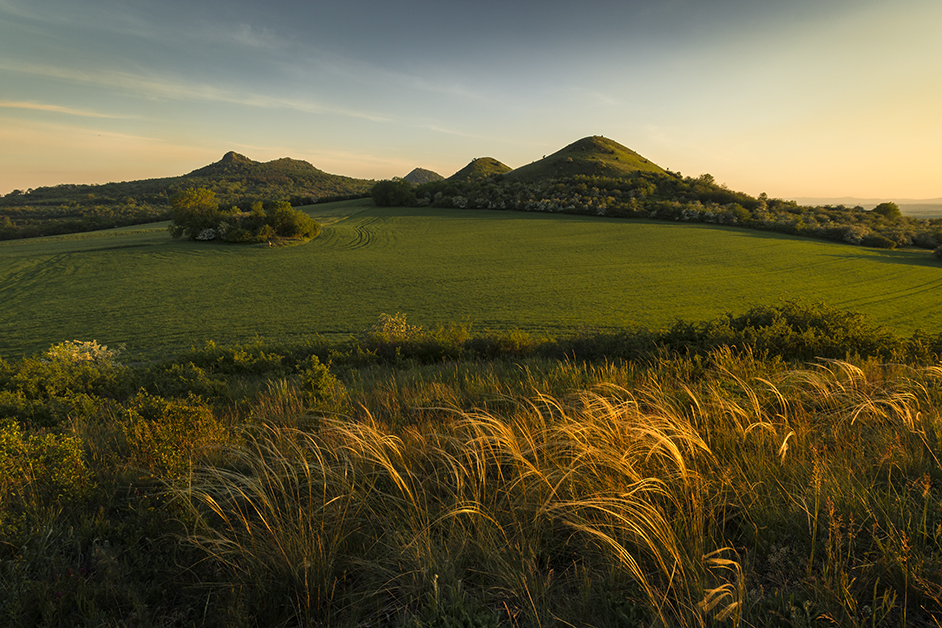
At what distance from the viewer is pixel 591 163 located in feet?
368

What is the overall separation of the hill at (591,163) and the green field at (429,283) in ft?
200

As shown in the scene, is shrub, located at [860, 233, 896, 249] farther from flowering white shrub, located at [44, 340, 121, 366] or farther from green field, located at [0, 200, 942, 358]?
flowering white shrub, located at [44, 340, 121, 366]

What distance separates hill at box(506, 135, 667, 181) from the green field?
61028 mm

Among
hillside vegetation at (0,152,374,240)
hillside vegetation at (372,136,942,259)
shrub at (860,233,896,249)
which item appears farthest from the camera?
hillside vegetation at (0,152,374,240)

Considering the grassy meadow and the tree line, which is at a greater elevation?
the tree line

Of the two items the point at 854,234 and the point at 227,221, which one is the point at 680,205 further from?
the point at 227,221

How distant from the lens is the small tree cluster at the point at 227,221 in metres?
50.1

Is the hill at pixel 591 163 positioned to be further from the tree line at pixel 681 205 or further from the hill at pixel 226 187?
the hill at pixel 226 187

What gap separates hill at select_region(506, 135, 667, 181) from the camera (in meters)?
109

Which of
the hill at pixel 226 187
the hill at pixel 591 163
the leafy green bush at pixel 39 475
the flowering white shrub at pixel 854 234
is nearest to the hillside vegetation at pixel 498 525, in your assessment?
the leafy green bush at pixel 39 475

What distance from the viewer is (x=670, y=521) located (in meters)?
3.05

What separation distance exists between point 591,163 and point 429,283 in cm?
9520

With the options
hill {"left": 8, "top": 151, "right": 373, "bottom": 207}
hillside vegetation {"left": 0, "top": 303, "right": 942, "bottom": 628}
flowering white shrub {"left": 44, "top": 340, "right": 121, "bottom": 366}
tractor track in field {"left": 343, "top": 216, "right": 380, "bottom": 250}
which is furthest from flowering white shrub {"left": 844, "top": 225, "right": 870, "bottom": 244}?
hill {"left": 8, "top": 151, "right": 373, "bottom": 207}

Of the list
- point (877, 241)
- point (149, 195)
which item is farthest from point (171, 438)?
point (149, 195)
